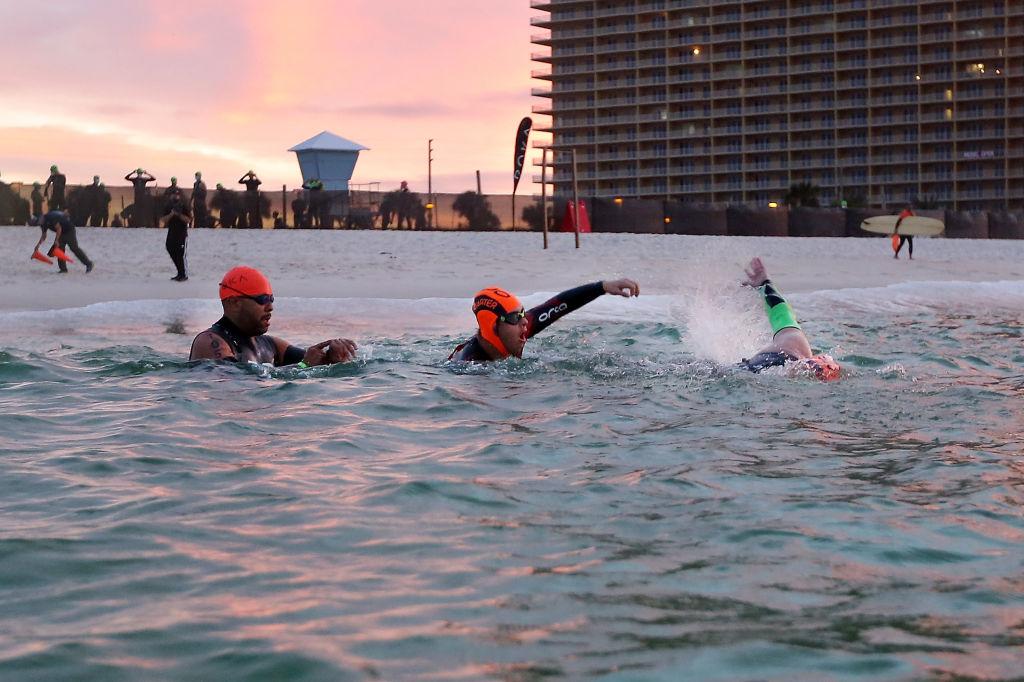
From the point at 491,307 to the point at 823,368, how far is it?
2.44 m

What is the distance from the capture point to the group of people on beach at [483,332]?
307 inches

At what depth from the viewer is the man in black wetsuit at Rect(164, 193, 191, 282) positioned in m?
21.3

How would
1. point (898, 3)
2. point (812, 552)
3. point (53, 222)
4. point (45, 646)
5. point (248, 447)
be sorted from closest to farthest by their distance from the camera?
point (45, 646)
point (812, 552)
point (248, 447)
point (53, 222)
point (898, 3)

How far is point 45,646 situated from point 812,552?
8.05ft

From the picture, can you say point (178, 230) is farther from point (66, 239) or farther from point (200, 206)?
point (200, 206)

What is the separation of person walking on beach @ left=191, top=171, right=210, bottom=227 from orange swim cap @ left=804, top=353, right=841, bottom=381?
28003 mm

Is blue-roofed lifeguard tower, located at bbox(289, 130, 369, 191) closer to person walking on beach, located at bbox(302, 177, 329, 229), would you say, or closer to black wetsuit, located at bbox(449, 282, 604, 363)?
person walking on beach, located at bbox(302, 177, 329, 229)

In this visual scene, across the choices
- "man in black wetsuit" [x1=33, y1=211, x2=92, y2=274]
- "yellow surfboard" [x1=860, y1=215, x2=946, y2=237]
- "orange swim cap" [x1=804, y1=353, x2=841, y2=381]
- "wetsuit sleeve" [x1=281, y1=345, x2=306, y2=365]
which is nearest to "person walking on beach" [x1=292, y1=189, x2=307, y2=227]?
"man in black wetsuit" [x1=33, y1=211, x2=92, y2=274]

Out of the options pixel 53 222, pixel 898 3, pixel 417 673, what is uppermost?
pixel 898 3

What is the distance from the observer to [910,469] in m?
5.30

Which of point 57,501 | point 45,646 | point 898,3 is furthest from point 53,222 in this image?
point 898,3

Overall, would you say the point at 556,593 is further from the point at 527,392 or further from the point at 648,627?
the point at 527,392

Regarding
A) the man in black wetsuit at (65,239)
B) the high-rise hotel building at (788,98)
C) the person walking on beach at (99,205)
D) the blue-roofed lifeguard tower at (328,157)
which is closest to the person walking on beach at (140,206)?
the person walking on beach at (99,205)

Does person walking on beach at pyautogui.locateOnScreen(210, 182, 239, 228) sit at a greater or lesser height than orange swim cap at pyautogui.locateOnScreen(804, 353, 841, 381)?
greater
